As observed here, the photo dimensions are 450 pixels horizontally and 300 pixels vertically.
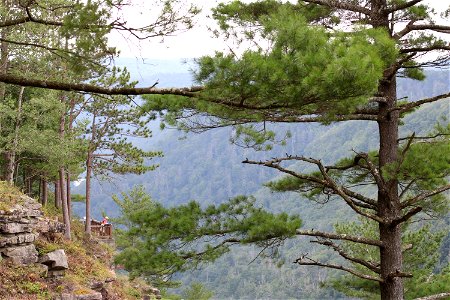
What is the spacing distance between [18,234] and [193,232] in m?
5.58

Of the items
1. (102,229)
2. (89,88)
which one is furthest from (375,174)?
(102,229)

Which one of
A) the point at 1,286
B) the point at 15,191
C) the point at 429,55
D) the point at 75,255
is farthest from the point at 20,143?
the point at 429,55

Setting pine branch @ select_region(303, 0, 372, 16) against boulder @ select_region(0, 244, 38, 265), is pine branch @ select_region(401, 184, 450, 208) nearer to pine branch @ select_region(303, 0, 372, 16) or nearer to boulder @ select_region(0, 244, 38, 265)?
pine branch @ select_region(303, 0, 372, 16)

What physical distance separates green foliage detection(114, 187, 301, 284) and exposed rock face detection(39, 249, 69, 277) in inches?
190

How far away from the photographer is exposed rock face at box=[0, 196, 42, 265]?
9.93m

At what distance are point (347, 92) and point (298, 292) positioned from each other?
316ft

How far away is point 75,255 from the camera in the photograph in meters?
13.1

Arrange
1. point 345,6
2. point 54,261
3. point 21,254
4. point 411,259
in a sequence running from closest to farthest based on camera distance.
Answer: point 345,6, point 21,254, point 54,261, point 411,259

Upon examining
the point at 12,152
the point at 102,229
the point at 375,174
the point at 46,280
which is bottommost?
the point at 102,229

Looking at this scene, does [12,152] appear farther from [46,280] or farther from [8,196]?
[46,280]

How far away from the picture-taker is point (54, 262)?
35.6 ft

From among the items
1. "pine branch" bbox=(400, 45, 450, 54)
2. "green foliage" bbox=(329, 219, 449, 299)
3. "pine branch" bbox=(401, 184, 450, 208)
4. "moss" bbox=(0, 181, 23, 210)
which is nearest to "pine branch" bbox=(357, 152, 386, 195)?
"pine branch" bbox=(401, 184, 450, 208)

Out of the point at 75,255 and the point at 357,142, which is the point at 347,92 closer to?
the point at 75,255

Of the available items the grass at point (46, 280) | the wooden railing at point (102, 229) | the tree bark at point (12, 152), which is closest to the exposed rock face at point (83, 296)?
the grass at point (46, 280)
